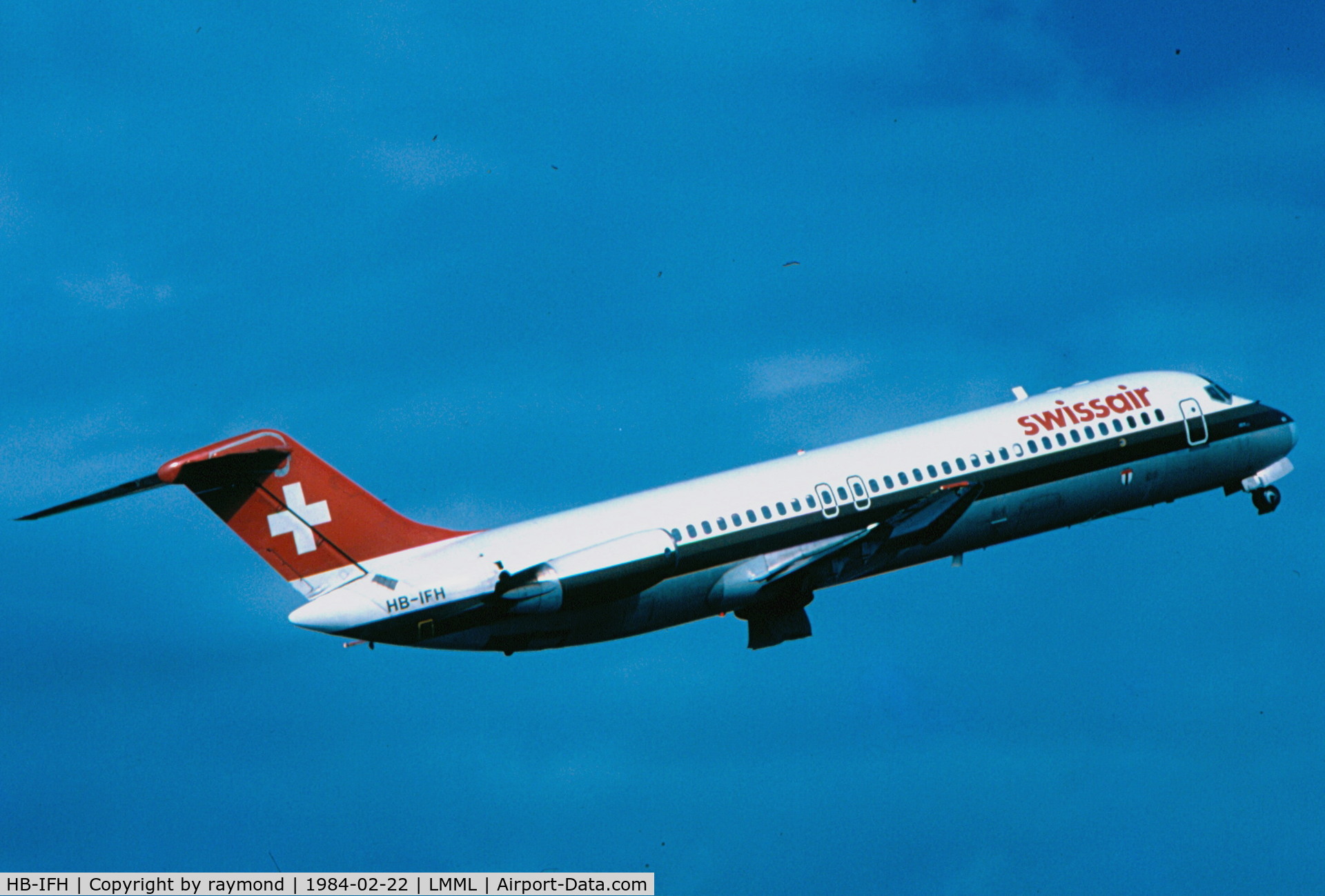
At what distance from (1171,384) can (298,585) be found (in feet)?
74.9

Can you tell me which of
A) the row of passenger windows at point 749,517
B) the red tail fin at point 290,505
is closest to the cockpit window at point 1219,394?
the row of passenger windows at point 749,517

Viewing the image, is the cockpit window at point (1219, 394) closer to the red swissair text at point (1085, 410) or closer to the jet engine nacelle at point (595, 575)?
the red swissair text at point (1085, 410)

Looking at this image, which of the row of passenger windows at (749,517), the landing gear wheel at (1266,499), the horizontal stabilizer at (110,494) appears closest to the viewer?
the horizontal stabilizer at (110,494)

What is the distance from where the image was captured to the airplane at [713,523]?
3797 centimetres

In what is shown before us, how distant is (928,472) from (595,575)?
29.8ft

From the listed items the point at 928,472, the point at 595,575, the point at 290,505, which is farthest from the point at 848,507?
the point at 290,505

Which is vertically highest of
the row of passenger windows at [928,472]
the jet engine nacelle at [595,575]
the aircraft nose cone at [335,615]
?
the row of passenger windows at [928,472]

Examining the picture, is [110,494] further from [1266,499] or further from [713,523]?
[1266,499]

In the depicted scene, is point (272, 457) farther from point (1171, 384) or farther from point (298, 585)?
point (1171, 384)

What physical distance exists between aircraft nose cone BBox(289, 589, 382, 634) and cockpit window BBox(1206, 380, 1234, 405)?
2275 centimetres

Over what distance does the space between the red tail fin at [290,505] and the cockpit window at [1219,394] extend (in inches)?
838

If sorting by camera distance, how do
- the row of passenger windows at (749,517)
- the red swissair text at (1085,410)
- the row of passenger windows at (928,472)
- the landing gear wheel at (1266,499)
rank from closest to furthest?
the row of passenger windows at (749,517) < the row of passenger windows at (928,472) < the red swissair text at (1085,410) < the landing gear wheel at (1266,499)

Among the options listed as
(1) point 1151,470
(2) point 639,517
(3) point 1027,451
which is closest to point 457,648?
(2) point 639,517

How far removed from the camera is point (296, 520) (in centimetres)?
3862
